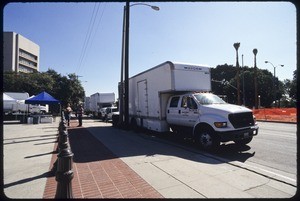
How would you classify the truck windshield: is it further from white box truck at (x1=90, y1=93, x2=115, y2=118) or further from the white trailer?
white box truck at (x1=90, y1=93, x2=115, y2=118)

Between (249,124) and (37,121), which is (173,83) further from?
(37,121)

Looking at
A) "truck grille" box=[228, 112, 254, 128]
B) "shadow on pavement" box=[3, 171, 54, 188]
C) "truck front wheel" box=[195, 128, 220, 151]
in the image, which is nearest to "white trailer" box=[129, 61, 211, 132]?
"truck front wheel" box=[195, 128, 220, 151]

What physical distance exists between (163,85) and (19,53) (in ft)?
288

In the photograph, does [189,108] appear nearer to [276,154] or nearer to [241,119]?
[241,119]

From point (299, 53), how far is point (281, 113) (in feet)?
87.5

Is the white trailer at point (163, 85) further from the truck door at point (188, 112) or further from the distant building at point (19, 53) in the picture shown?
the distant building at point (19, 53)

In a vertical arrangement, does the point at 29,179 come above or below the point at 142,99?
below

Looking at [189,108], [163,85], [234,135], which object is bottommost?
[234,135]

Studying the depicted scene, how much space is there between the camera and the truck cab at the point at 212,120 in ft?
27.4

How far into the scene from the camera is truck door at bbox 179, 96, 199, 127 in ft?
31.9

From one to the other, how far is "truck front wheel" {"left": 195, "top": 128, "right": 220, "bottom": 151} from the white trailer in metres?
2.55

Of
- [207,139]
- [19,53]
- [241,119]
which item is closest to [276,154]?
[241,119]

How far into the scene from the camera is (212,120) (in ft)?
28.3

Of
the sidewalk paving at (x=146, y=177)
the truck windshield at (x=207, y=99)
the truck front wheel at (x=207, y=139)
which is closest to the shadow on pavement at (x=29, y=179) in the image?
the sidewalk paving at (x=146, y=177)
